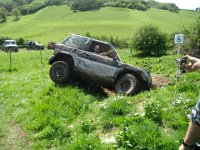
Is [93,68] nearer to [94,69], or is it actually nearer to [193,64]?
[94,69]

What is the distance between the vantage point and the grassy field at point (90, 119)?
7.05 m

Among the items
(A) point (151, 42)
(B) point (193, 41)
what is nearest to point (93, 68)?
(B) point (193, 41)

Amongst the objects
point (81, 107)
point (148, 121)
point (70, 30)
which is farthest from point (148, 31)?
point (70, 30)

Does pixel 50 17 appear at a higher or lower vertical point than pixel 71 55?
lower

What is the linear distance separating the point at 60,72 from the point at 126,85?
94.8 inches

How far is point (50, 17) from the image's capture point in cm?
11000

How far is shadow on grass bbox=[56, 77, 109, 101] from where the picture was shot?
11.7 meters

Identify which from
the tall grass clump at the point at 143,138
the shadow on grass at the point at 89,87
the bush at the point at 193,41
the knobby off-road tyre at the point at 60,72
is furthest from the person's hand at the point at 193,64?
the bush at the point at 193,41

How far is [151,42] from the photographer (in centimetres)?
3288

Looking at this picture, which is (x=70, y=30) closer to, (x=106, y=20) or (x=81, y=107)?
(x=106, y=20)

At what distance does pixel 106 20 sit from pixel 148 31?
204 feet

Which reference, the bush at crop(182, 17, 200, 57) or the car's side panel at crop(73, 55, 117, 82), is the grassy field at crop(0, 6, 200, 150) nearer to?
the car's side panel at crop(73, 55, 117, 82)

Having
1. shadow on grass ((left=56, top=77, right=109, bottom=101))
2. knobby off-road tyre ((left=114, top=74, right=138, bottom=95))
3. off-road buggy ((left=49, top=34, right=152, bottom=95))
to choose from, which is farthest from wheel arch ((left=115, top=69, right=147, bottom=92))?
shadow on grass ((left=56, top=77, right=109, bottom=101))

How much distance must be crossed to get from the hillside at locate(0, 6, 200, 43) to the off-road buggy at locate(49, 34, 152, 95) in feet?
201
